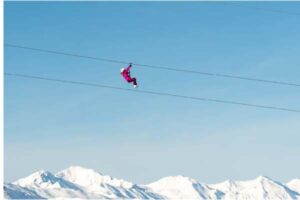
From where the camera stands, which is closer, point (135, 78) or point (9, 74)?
point (9, 74)

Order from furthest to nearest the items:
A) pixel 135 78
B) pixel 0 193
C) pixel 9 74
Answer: pixel 135 78 → pixel 0 193 → pixel 9 74

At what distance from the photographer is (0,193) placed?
47219 millimetres

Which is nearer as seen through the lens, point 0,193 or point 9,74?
point 9,74

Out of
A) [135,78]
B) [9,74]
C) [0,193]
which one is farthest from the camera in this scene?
[135,78]

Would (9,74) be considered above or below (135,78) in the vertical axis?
below

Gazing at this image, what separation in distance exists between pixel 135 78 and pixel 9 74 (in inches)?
561

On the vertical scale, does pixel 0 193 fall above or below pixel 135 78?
below

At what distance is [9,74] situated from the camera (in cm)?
4128

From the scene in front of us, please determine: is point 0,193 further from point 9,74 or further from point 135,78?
point 135,78

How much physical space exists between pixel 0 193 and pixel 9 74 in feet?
40.3

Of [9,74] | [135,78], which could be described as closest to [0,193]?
[9,74]

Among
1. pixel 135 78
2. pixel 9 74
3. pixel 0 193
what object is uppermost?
pixel 135 78

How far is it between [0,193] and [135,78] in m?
16.7
